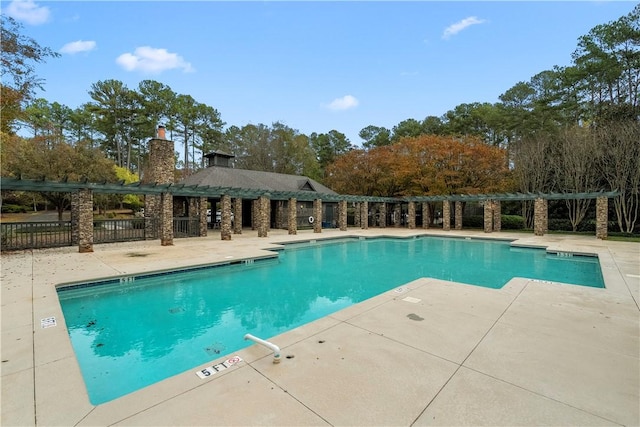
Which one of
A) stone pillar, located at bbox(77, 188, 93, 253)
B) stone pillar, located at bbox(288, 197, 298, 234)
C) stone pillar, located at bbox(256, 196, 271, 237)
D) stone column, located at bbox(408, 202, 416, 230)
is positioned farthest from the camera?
stone column, located at bbox(408, 202, 416, 230)

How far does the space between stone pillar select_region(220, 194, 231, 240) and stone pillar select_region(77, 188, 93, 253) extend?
18.7 ft

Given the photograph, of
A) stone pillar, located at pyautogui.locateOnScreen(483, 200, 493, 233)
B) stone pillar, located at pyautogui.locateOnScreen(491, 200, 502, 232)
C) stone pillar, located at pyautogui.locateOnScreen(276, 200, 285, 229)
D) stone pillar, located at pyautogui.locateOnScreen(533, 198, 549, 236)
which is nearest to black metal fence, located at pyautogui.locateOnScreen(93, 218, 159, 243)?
stone pillar, located at pyautogui.locateOnScreen(276, 200, 285, 229)

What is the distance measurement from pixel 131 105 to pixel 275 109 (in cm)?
1541

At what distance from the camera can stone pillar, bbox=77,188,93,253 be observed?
11.2m

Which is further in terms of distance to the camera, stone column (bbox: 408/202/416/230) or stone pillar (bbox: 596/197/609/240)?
stone column (bbox: 408/202/416/230)

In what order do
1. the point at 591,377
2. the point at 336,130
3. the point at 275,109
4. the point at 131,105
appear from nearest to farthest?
the point at 591,377
the point at 131,105
the point at 275,109
the point at 336,130

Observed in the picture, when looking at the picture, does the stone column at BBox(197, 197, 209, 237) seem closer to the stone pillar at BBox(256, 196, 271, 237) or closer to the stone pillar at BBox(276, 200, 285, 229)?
the stone pillar at BBox(256, 196, 271, 237)

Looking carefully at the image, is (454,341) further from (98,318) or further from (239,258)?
(239,258)

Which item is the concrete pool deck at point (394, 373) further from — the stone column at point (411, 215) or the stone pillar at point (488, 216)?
the stone column at point (411, 215)

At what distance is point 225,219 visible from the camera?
52.2 ft

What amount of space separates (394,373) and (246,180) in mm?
20865

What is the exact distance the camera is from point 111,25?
10.6 m

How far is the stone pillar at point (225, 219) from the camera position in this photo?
15.7m

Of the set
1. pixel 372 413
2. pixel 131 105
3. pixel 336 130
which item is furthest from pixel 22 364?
pixel 336 130
